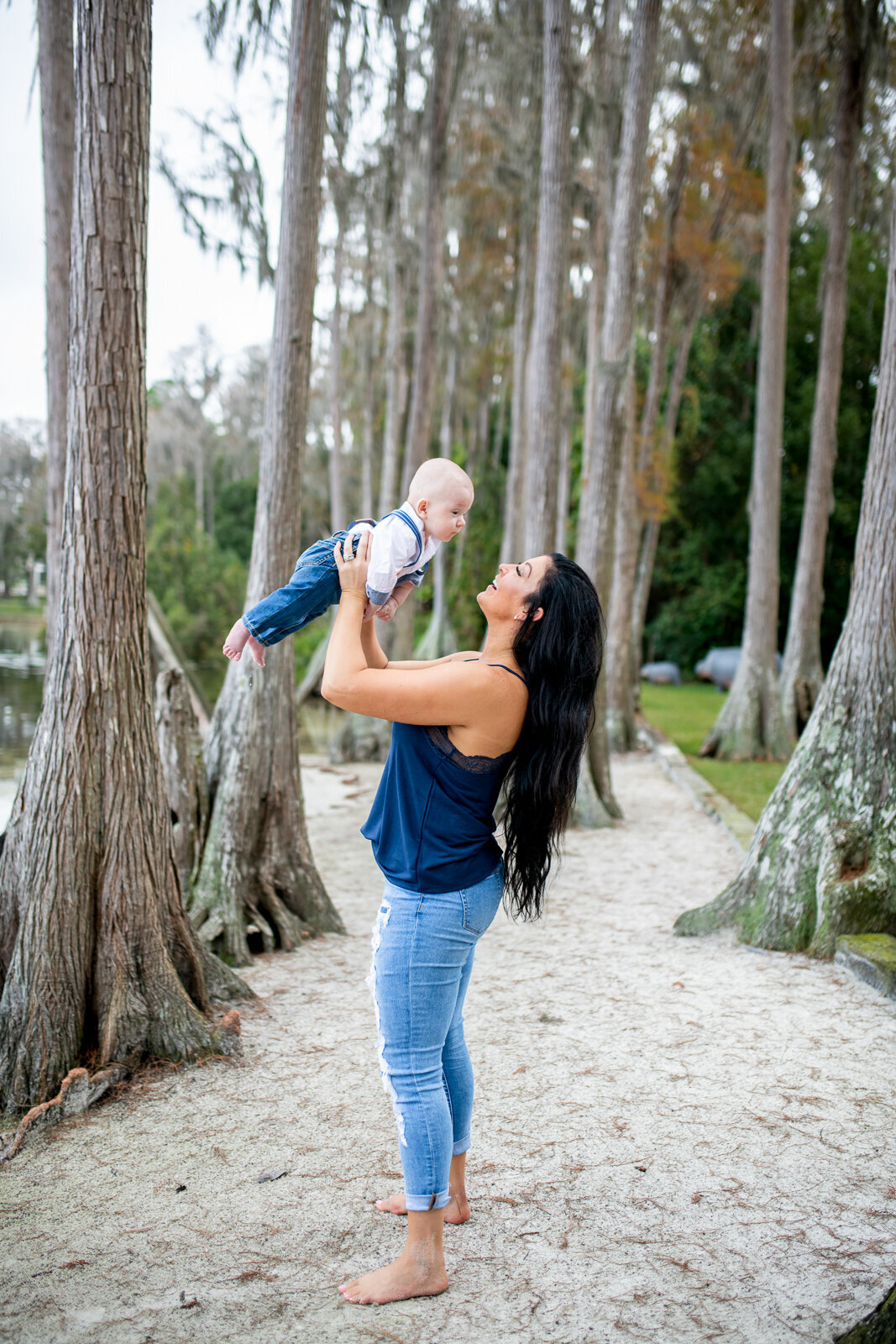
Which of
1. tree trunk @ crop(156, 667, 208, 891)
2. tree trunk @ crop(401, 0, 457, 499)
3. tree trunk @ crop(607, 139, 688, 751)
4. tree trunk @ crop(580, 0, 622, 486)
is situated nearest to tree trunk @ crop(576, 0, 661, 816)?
tree trunk @ crop(580, 0, 622, 486)

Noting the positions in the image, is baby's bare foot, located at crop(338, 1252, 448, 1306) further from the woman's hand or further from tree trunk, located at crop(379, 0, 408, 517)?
tree trunk, located at crop(379, 0, 408, 517)

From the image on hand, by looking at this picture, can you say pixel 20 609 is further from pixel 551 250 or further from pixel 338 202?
pixel 551 250

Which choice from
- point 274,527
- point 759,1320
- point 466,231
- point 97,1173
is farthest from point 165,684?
point 466,231

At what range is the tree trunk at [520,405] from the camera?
1602 cm

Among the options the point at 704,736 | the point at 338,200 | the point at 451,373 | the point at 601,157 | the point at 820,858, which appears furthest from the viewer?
the point at 451,373

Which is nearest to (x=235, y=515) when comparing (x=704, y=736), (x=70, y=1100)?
(x=704, y=736)

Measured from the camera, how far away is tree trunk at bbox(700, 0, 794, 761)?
13273 millimetres

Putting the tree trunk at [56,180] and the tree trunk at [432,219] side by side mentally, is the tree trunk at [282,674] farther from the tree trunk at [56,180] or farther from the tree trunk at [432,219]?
the tree trunk at [432,219]

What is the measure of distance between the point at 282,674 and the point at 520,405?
12.5 metres

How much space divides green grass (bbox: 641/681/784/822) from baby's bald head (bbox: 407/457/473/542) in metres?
7.13

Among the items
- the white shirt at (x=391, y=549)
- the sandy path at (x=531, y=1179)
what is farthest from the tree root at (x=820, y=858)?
the white shirt at (x=391, y=549)

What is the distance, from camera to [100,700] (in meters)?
3.79

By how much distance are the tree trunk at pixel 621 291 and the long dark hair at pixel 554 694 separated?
23.3ft

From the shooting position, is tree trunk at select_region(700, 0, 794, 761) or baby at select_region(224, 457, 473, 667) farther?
tree trunk at select_region(700, 0, 794, 761)
